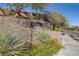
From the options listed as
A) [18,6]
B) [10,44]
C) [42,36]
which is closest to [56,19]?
[42,36]

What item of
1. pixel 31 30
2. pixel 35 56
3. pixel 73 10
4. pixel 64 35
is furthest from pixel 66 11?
pixel 35 56

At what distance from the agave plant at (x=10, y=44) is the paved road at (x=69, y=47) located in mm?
525

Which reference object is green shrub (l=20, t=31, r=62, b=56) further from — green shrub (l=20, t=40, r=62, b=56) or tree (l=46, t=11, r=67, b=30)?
tree (l=46, t=11, r=67, b=30)

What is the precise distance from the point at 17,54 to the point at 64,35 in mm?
692

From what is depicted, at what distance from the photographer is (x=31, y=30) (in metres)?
3.17

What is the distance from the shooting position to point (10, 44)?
3.05m

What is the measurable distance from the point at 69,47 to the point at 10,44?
0.79 m

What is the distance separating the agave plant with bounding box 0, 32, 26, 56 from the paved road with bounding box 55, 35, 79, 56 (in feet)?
1.72

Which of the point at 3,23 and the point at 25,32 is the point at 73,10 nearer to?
the point at 25,32

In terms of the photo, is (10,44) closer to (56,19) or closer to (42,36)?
(42,36)

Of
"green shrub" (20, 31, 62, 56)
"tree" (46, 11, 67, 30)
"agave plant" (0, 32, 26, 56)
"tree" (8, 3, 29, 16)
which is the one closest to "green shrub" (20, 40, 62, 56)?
"green shrub" (20, 31, 62, 56)

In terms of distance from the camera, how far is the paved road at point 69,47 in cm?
308

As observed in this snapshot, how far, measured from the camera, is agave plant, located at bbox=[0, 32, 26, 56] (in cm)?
305

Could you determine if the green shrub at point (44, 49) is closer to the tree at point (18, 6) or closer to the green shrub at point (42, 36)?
the green shrub at point (42, 36)
